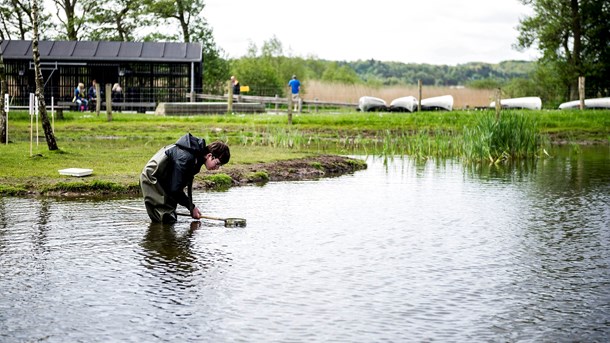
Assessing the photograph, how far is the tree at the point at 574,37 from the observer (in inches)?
2114

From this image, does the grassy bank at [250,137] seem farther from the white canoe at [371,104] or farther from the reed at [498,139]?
the white canoe at [371,104]

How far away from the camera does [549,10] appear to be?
180 feet

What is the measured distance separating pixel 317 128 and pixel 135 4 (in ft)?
91.2

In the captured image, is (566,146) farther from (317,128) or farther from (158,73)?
(158,73)

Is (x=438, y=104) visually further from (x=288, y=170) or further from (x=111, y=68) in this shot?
(x=288, y=170)

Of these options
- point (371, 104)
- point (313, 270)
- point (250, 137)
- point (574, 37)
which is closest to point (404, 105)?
point (371, 104)

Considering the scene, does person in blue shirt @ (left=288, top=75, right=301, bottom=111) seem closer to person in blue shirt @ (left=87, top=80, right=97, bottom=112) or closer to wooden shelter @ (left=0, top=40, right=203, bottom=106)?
wooden shelter @ (left=0, top=40, right=203, bottom=106)

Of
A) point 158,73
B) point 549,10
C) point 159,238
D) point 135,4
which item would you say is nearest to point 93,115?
point 158,73

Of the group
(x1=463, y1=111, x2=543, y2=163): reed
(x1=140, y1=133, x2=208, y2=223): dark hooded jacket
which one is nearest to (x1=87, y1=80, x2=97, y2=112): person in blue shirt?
(x1=463, y1=111, x2=543, y2=163): reed

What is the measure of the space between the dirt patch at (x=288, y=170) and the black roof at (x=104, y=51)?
96.9ft

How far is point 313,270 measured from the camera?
1002 centimetres

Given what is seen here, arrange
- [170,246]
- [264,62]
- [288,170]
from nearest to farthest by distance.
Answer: [170,246] < [288,170] < [264,62]

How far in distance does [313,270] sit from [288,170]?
1062cm

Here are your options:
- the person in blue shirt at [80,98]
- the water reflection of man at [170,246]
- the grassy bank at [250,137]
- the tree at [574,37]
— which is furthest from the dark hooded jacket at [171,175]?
the tree at [574,37]
